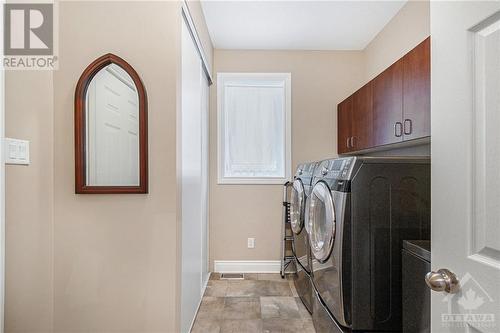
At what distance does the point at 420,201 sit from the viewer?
1613mm

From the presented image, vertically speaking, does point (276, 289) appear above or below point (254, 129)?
below

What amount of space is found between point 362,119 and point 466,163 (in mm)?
2134

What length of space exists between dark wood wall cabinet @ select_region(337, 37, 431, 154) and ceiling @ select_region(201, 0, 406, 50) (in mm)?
720

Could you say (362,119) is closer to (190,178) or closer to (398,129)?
(398,129)

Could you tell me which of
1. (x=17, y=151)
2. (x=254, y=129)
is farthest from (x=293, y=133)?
(x=17, y=151)

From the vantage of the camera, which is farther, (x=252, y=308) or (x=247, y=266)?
(x=247, y=266)

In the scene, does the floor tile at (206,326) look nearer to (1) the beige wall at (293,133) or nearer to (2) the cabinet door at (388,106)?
(1) the beige wall at (293,133)

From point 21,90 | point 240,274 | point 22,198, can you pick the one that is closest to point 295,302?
point 240,274

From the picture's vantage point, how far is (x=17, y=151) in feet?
4.63

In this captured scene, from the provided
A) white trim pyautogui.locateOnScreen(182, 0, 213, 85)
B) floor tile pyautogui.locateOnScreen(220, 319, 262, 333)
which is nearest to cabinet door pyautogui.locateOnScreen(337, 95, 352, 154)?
white trim pyautogui.locateOnScreen(182, 0, 213, 85)

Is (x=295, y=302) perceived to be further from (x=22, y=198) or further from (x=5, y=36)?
(x=5, y=36)

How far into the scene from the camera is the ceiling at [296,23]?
8.54ft

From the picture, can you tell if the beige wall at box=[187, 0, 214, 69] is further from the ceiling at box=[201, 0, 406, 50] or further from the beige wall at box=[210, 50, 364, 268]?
the beige wall at box=[210, 50, 364, 268]

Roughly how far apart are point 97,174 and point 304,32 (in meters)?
2.49
